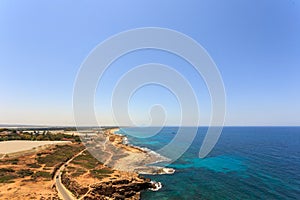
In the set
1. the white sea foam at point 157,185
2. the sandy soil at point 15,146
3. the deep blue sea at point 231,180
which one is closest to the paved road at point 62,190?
the deep blue sea at point 231,180

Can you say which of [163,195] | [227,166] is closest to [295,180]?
[227,166]

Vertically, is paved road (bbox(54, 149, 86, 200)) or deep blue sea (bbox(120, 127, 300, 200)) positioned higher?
paved road (bbox(54, 149, 86, 200))

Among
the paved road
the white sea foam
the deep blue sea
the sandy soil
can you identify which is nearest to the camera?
the paved road

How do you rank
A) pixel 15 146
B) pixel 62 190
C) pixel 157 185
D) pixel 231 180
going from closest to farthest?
pixel 62 190 → pixel 157 185 → pixel 231 180 → pixel 15 146

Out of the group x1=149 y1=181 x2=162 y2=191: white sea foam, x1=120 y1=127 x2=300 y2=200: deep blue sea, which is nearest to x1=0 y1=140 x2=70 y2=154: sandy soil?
x1=120 y1=127 x2=300 y2=200: deep blue sea

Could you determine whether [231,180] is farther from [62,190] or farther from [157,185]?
[62,190]

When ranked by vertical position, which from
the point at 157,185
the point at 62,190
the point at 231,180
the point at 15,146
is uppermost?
the point at 15,146

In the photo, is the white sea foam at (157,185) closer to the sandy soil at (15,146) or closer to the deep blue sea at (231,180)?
the deep blue sea at (231,180)

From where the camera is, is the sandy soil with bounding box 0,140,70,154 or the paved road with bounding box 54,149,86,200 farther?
the sandy soil with bounding box 0,140,70,154

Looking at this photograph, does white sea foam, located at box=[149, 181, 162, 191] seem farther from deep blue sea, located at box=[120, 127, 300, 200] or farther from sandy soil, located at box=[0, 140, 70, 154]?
sandy soil, located at box=[0, 140, 70, 154]

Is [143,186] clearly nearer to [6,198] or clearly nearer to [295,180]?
[6,198]

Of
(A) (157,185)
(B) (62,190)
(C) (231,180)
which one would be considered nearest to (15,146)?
(B) (62,190)
